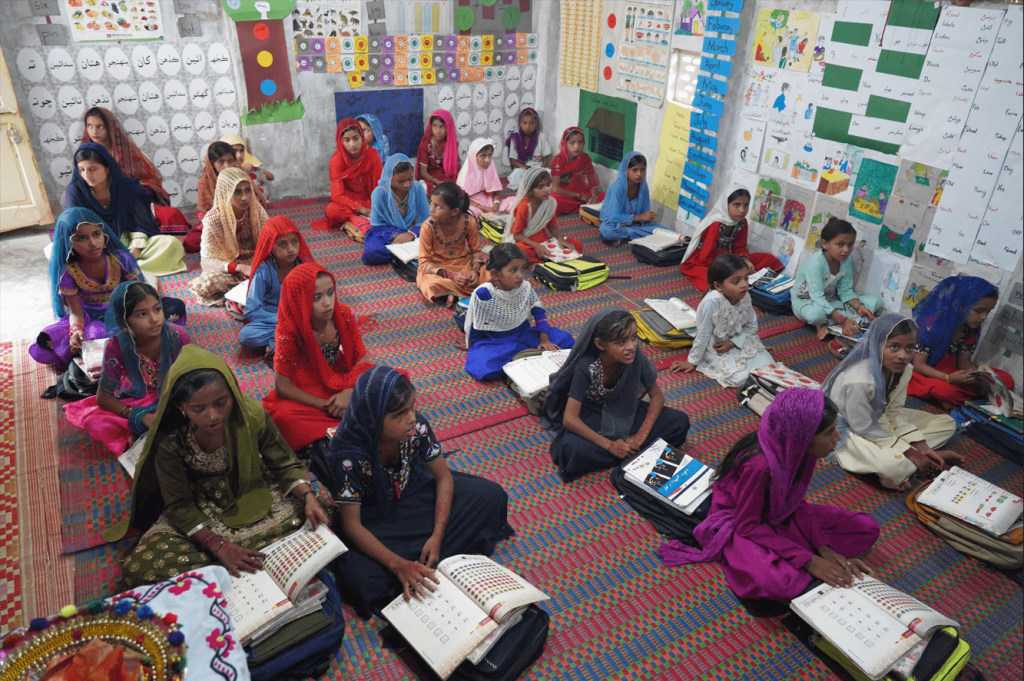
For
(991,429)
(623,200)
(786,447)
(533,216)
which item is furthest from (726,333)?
(623,200)

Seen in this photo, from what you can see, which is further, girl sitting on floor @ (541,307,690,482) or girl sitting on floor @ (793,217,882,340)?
girl sitting on floor @ (793,217,882,340)

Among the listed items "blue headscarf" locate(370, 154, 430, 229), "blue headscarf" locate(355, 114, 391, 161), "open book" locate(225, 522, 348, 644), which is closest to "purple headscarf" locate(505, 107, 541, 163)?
"blue headscarf" locate(355, 114, 391, 161)

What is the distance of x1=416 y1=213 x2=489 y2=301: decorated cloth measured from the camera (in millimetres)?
5020

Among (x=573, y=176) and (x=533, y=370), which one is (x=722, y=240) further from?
(x=533, y=370)

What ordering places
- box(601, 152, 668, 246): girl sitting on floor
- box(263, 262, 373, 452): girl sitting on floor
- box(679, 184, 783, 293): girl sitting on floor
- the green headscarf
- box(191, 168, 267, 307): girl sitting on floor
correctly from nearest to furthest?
the green headscarf < box(263, 262, 373, 452): girl sitting on floor < box(191, 168, 267, 307): girl sitting on floor < box(679, 184, 783, 293): girl sitting on floor < box(601, 152, 668, 246): girl sitting on floor

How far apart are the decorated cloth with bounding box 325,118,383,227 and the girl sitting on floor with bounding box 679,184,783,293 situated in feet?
9.99

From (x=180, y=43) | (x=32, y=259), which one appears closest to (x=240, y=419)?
(x=32, y=259)

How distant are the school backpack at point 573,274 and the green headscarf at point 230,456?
3.13 m

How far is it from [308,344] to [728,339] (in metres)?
2.60

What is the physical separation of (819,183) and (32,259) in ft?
21.1

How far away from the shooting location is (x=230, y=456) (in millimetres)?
2594

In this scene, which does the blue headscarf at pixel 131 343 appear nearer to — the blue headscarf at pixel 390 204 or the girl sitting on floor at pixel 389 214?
the girl sitting on floor at pixel 389 214

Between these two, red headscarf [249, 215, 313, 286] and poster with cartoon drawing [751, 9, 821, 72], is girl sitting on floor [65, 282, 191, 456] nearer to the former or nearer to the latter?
Result: red headscarf [249, 215, 313, 286]

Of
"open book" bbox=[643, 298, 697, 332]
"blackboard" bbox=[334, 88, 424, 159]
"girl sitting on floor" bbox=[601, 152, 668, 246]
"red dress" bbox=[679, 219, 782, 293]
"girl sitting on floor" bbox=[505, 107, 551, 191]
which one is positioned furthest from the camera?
"girl sitting on floor" bbox=[505, 107, 551, 191]
